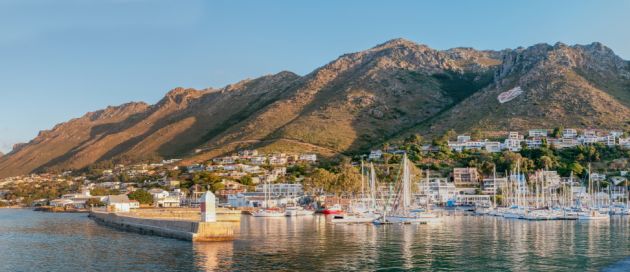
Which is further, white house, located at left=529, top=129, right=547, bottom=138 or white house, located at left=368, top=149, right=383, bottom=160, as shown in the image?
white house, located at left=368, top=149, right=383, bottom=160

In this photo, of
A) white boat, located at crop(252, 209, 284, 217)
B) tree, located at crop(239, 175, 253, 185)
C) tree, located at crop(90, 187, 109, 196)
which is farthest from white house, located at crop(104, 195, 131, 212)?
tree, located at crop(90, 187, 109, 196)

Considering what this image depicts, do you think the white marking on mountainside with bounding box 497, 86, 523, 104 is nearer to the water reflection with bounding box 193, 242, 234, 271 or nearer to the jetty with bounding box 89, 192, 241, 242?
the jetty with bounding box 89, 192, 241, 242

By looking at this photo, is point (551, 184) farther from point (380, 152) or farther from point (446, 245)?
point (446, 245)

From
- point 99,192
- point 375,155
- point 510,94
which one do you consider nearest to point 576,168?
point 510,94

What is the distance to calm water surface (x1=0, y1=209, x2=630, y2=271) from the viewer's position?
123 feet

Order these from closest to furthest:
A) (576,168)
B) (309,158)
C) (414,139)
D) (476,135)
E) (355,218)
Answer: (355,218)
(576,168)
(476,135)
(309,158)
(414,139)

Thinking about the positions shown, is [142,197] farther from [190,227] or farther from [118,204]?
[190,227]

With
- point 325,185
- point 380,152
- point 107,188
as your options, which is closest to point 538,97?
point 380,152

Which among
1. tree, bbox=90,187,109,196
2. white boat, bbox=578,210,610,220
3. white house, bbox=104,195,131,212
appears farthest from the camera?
tree, bbox=90,187,109,196

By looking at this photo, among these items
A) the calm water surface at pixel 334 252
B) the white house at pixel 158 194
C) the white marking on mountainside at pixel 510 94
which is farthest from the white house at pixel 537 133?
the calm water surface at pixel 334 252

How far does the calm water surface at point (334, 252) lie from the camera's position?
1481 inches

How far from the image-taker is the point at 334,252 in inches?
1747

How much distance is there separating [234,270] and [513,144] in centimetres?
14420

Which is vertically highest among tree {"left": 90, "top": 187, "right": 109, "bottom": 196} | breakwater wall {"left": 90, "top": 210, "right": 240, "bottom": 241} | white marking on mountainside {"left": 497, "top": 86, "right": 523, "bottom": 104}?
white marking on mountainside {"left": 497, "top": 86, "right": 523, "bottom": 104}
